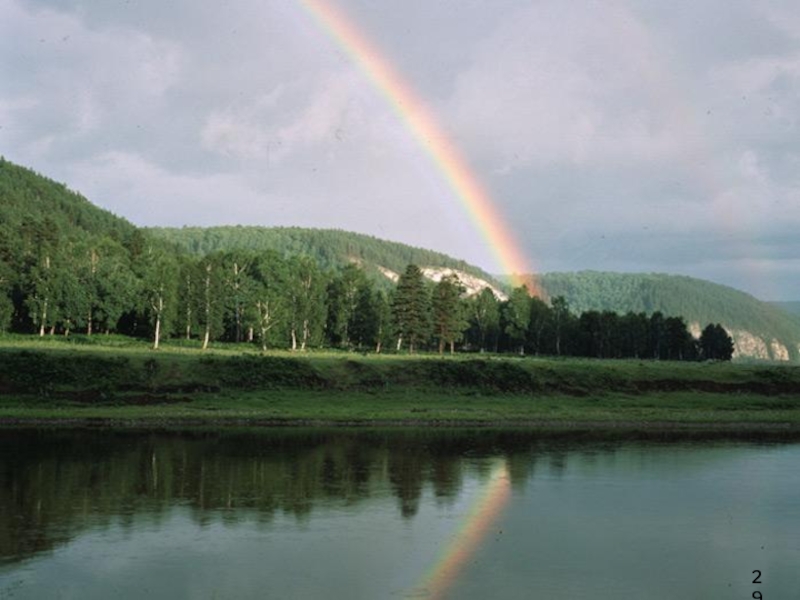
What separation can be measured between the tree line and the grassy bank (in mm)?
24061

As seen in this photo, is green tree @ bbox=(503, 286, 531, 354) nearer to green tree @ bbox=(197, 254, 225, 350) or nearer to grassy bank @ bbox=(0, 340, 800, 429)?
green tree @ bbox=(197, 254, 225, 350)

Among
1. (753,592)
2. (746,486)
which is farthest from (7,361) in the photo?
(753,592)

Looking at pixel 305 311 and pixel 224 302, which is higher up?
pixel 224 302

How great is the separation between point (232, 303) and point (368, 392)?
188 ft

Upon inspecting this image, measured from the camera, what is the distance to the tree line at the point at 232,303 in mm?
116375

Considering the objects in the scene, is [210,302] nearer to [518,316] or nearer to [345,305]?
[345,305]

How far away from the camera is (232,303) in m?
130

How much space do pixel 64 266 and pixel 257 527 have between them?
329 ft

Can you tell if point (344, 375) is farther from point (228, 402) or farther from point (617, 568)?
point (617, 568)

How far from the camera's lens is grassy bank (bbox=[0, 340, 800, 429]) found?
65938 mm

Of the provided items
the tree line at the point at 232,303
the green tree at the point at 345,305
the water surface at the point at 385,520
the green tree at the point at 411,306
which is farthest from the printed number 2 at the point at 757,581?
the green tree at the point at 345,305

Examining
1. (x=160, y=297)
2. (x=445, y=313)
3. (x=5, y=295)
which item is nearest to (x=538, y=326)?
(x=445, y=313)

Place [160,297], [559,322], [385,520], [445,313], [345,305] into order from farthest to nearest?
[559,322], [345,305], [445,313], [160,297], [385,520]

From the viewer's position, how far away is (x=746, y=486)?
40.5 meters
